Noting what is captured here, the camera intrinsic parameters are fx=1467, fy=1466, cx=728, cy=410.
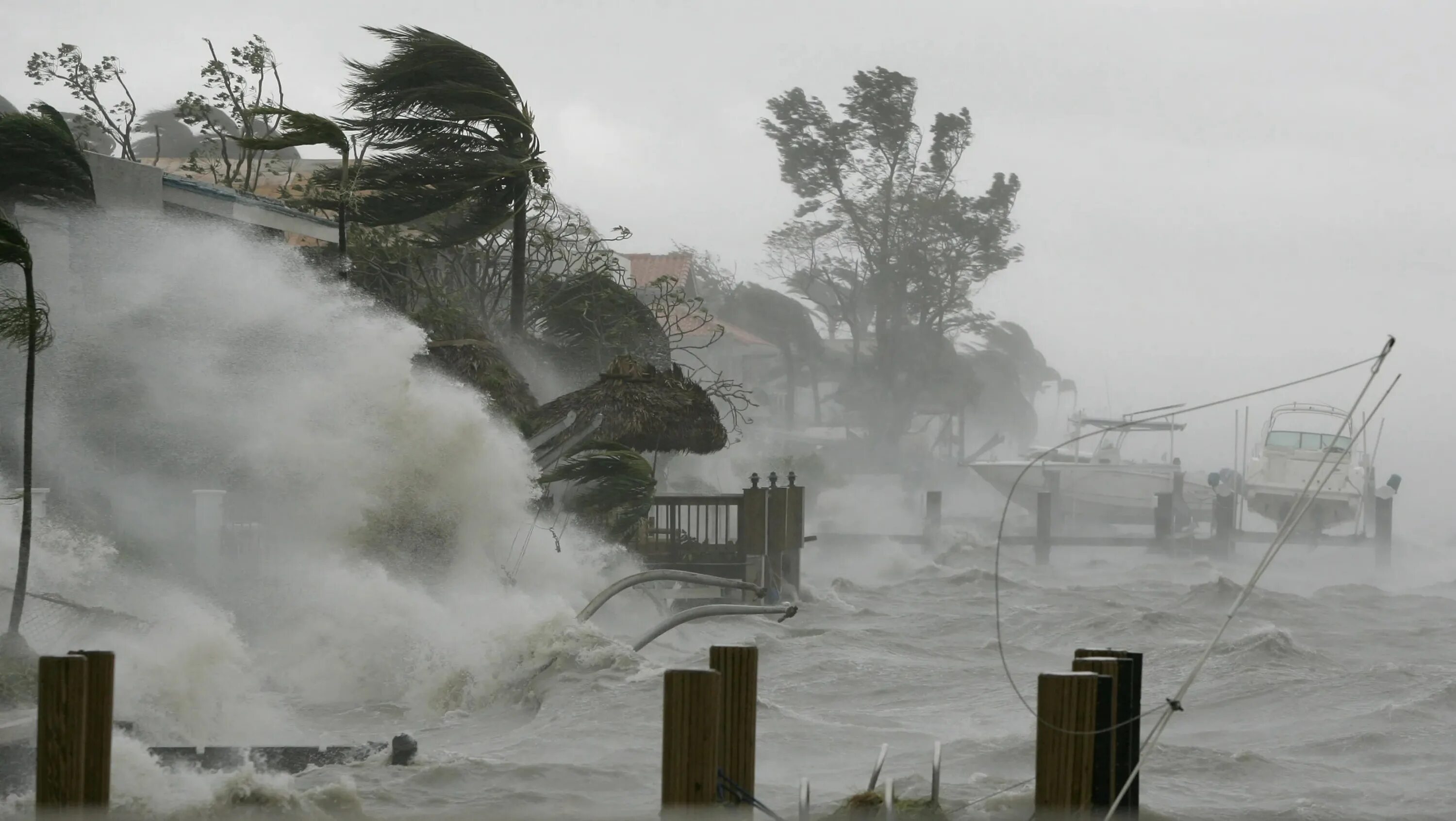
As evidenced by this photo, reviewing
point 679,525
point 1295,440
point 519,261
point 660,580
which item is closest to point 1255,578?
point 660,580

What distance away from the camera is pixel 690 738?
4.67m

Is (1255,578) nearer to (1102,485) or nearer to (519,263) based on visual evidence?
(519,263)

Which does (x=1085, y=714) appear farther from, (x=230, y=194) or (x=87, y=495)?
(x=230, y=194)

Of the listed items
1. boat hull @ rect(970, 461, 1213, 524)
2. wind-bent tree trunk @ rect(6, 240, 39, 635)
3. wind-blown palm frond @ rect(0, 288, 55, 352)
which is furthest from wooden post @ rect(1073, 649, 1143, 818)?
boat hull @ rect(970, 461, 1213, 524)

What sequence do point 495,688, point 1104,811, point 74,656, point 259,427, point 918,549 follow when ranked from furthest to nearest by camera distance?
1. point 918,549
2. point 259,427
3. point 495,688
4. point 1104,811
5. point 74,656

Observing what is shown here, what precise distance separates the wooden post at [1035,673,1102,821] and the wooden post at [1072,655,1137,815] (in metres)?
0.08

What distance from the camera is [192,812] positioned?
6.89 m

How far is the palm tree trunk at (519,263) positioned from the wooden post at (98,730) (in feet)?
47.0

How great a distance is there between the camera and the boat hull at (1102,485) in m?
39.1

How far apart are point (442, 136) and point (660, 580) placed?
20.2ft

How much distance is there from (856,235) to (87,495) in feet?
131

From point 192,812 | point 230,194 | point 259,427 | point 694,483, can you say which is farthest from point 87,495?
point 694,483

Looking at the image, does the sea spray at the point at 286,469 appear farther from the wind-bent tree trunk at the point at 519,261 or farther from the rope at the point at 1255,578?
the rope at the point at 1255,578

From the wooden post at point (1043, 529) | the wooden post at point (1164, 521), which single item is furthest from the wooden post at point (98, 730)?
the wooden post at point (1164, 521)
